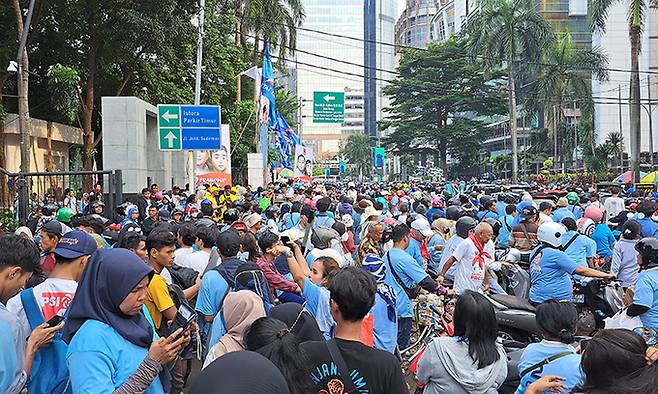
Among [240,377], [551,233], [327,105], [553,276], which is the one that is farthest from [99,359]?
[327,105]

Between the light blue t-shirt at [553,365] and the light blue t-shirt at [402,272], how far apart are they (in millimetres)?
2547

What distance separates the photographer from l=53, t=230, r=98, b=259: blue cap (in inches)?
185

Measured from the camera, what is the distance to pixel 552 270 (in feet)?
25.5

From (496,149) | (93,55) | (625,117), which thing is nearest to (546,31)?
(93,55)

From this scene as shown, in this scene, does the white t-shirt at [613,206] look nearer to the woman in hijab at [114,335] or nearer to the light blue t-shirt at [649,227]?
the light blue t-shirt at [649,227]

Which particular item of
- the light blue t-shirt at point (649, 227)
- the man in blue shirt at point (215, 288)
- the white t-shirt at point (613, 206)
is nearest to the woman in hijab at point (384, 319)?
the man in blue shirt at point (215, 288)

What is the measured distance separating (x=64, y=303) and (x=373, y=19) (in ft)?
532

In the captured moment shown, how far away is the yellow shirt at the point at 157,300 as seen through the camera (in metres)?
5.27

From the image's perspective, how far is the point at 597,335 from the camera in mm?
3406

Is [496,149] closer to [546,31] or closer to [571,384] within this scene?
[546,31]

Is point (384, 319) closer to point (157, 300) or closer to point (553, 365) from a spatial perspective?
point (157, 300)

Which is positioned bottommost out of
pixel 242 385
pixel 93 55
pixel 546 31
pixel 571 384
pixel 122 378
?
pixel 571 384

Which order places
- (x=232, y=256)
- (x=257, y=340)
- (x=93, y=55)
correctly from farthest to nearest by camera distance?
(x=93, y=55)
(x=232, y=256)
(x=257, y=340)

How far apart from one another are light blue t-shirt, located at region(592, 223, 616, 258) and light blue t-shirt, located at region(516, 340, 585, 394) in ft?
23.0
